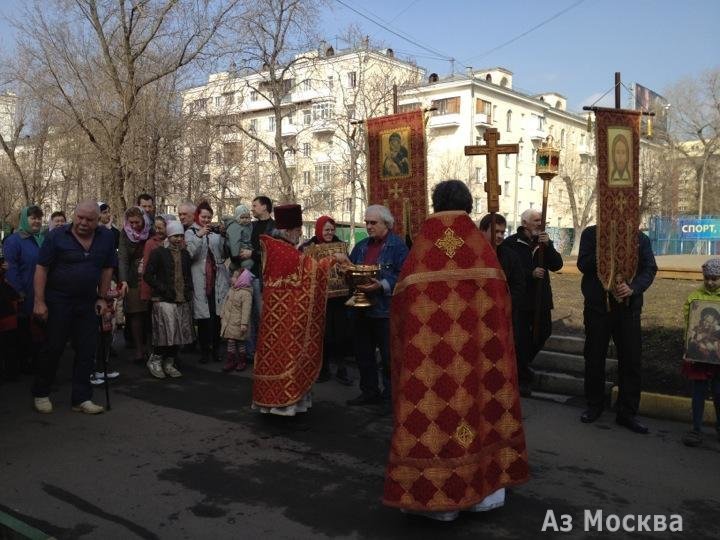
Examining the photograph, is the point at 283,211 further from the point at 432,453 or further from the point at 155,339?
the point at 432,453

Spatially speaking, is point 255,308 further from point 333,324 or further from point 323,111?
point 323,111

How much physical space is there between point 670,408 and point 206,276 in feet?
18.6

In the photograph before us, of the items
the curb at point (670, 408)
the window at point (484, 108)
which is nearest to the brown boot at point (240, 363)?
the curb at point (670, 408)

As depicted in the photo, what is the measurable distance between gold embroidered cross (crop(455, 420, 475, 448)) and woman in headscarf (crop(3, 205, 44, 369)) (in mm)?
5948

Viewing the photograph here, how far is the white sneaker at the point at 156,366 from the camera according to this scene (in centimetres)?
785

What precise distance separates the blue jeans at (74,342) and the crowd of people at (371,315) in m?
0.01

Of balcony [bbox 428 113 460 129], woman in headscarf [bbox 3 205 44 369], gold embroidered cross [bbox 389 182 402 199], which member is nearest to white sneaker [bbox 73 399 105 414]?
woman in headscarf [bbox 3 205 44 369]

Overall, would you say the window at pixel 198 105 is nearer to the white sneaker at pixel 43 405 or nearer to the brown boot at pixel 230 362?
the brown boot at pixel 230 362

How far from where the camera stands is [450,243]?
402 centimetres

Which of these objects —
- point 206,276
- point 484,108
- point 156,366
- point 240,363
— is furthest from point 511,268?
point 484,108

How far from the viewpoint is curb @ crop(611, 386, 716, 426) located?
6.36 metres

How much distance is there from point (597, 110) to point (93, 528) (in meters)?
5.67

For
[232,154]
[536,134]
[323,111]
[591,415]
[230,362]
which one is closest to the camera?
[591,415]

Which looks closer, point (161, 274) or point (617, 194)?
point (617, 194)
